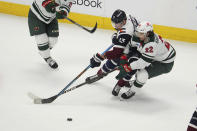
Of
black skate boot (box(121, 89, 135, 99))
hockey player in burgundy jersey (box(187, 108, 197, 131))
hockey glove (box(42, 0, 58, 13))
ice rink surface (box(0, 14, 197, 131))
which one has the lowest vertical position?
ice rink surface (box(0, 14, 197, 131))

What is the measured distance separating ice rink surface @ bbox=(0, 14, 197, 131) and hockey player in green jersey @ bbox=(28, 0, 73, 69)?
333 millimetres

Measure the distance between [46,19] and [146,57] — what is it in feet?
4.02

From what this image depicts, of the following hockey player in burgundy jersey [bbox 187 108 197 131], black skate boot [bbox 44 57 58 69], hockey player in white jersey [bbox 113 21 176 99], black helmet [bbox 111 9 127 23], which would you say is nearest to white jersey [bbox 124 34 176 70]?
hockey player in white jersey [bbox 113 21 176 99]

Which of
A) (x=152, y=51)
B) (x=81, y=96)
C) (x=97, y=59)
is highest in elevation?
(x=152, y=51)

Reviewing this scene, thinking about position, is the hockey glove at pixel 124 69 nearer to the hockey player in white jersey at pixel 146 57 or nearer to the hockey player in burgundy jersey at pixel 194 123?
the hockey player in white jersey at pixel 146 57

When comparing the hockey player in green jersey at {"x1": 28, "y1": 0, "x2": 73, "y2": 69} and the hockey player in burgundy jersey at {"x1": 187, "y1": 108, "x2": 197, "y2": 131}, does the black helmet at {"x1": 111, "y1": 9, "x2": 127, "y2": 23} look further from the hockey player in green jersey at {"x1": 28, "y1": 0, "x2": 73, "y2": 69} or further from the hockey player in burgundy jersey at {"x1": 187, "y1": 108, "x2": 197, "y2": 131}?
the hockey player in burgundy jersey at {"x1": 187, "y1": 108, "x2": 197, "y2": 131}

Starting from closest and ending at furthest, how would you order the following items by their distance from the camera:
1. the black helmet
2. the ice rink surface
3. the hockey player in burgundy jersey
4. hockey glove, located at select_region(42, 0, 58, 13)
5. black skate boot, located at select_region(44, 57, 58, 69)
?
the hockey player in burgundy jersey < the ice rink surface < the black helmet < hockey glove, located at select_region(42, 0, 58, 13) < black skate boot, located at select_region(44, 57, 58, 69)

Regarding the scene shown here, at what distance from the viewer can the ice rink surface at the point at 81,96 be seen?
271 centimetres

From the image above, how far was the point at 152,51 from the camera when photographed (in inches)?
109

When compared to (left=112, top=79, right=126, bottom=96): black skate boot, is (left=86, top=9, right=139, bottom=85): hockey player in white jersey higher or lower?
A: higher

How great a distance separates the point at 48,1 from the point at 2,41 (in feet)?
4.24

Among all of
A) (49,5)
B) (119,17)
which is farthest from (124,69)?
(49,5)

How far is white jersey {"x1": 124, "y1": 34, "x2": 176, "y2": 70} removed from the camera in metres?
2.76

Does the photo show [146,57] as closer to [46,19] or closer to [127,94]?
[127,94]
